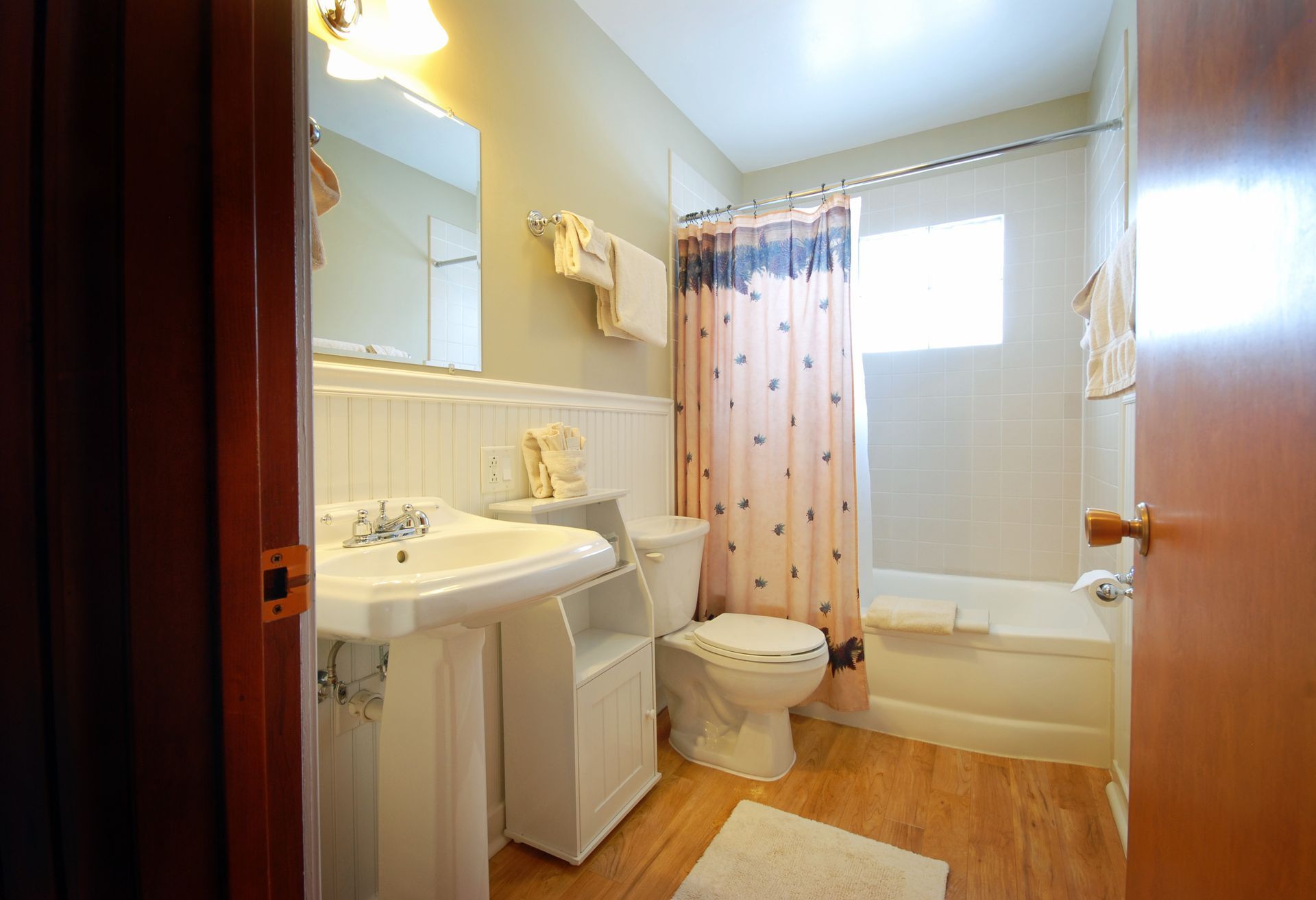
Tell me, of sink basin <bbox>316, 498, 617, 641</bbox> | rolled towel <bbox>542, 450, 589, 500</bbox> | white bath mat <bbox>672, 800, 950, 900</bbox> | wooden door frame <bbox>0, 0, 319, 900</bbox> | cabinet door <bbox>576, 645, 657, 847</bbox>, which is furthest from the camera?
rolled towel <bbox>542, 450, 589, 500</bbox>

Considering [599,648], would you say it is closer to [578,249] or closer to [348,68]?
[578,249]

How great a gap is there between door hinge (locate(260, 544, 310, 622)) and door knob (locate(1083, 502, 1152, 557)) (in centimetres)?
81

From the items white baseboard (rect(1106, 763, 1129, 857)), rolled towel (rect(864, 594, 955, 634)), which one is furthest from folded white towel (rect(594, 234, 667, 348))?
white baseboard (rect(1106, 763, 1129, 857))

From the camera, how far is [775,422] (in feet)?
7.51

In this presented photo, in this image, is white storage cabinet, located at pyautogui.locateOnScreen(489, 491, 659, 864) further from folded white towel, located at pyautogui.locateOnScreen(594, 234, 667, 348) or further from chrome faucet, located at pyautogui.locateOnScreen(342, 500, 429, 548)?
folded white towel, located at pyautogui.locateOnScreen(594, 234, 667, 348)

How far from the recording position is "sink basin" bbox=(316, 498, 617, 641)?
0.82 meters

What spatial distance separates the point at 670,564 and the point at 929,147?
236 cm

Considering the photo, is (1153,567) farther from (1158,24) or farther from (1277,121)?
(1158,24)

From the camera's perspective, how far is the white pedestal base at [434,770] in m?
1.06

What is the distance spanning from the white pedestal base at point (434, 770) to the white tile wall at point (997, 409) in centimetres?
240

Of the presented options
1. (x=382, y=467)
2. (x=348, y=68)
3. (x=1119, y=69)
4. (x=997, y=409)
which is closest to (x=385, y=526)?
(x=382, y=467)

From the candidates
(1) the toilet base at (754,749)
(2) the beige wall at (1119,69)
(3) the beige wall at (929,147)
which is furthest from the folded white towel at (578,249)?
(3) the beige wall at (929,147)

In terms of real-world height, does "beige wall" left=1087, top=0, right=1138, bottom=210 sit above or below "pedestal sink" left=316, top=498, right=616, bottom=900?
above

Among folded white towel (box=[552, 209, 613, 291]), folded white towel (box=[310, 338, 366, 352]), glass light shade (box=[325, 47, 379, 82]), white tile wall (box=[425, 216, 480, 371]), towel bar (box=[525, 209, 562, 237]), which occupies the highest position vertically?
glass light shade (box=[325, 47, 379, 82])
